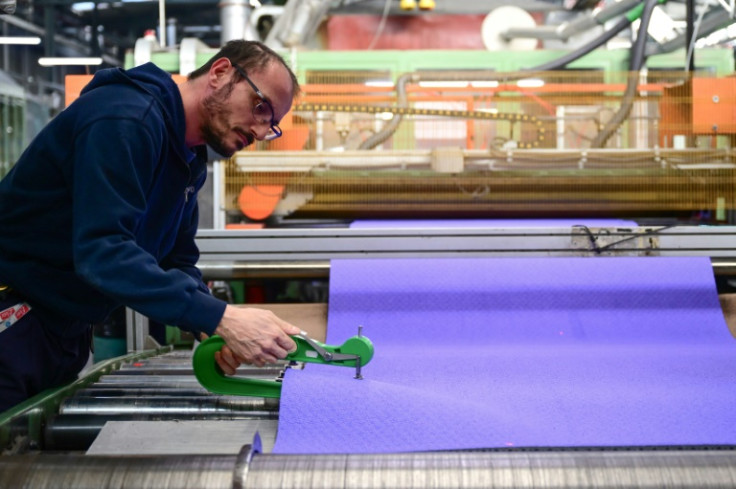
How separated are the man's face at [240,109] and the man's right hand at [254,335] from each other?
1.54 feet

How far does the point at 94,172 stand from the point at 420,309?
1.60 m

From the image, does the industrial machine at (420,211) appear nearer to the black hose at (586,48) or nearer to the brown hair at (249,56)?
the black hose at (586,48)

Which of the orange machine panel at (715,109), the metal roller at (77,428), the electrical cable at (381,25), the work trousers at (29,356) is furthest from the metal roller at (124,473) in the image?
the electrical cable at (381,25)

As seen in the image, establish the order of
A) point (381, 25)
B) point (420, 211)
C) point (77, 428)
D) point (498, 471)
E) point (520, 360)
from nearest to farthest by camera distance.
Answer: point (498, 471) → point (77, 428) → point (520, 360) → point (420, 211) → point (381, 25)

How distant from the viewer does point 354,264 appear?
2934mm

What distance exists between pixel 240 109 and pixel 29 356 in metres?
0.77

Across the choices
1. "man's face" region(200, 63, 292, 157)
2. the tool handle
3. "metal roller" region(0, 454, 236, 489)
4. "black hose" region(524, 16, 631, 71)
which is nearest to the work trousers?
the tool handle

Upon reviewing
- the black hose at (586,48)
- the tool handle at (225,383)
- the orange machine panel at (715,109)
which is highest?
the black hose at (586,48)

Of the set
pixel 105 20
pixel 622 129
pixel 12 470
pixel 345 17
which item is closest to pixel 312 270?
→ pixel 12 470

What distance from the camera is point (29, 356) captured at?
179cm

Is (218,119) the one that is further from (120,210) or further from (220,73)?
(120,210)

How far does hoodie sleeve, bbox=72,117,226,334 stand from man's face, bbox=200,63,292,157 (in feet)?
0.93

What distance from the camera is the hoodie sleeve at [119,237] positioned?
4.54 feet

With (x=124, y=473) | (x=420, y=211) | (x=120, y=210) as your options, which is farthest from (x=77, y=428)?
(x=420, y=211)
